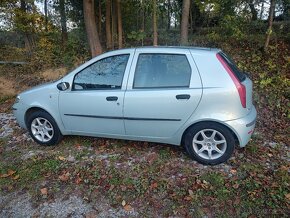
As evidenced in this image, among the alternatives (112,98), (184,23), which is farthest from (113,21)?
(112,98)

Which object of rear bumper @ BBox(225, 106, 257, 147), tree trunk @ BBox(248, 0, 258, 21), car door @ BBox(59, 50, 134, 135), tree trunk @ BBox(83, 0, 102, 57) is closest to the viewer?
rear bumper @ BBox(225, 106, 257, 147)

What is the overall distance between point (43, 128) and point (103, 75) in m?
1.54

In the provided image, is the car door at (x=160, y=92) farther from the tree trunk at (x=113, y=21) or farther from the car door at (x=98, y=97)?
the tree trunk at (x=113, y=21)

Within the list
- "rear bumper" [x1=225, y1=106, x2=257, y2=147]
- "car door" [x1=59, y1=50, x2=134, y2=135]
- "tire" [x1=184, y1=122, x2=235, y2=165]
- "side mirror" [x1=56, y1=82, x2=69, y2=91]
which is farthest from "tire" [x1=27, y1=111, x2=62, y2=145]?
"rear bumper" [x1=225, y1=106, x2=257, y2=147]

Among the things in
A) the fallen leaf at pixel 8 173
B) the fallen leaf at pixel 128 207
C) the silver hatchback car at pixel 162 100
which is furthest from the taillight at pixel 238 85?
the fallen leaf at pixel 8 173

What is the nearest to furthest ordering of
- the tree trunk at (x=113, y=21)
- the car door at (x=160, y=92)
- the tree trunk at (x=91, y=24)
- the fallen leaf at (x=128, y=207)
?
the fallen leaf at (x=128, y=207) → the car door at (x=160, y=92) → the tree trunk at (x=91, y=24) → the tree trunk at (x=113, y=21)

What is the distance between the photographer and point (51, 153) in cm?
464

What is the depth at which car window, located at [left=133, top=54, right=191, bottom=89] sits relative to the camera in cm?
391

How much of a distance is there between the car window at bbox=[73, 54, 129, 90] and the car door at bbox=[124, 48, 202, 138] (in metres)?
0.21

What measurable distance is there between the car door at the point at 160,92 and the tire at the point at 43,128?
140cm

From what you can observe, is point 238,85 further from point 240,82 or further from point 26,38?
point 26,38

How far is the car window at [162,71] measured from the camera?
391 cm

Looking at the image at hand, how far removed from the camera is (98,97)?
4262 mm

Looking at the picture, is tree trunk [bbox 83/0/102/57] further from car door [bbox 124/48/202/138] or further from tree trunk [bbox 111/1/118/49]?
car door [bbox 124/48/202/138]
